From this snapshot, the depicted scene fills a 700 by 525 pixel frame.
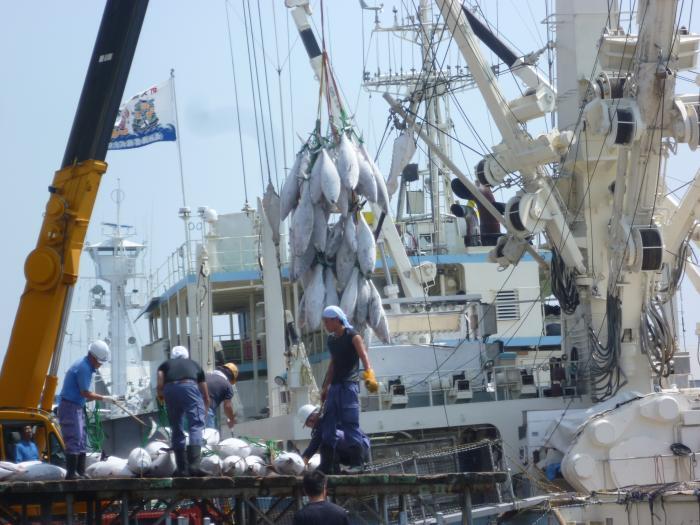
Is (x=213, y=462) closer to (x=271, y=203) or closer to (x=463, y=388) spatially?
(x=271, y=203)

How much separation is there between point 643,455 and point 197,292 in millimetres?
12999

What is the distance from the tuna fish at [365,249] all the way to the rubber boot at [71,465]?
24.5ft

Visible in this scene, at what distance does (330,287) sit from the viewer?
2106 cm

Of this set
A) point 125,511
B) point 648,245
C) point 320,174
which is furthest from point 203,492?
point 648,245

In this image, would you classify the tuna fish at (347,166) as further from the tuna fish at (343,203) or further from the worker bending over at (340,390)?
the worker bending over at (340,390)

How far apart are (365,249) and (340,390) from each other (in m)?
6.23

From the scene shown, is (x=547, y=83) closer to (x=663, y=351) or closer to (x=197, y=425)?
(x=663, y=351)


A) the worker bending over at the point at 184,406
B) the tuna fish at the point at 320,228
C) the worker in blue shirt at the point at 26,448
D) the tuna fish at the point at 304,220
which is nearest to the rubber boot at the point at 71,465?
the worker bending over at the point at 184,406

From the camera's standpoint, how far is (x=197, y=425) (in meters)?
→ 14.1

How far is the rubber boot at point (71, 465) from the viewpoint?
45.8 ft

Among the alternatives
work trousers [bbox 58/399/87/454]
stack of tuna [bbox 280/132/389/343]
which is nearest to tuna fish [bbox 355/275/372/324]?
stack of tuna [bbox 280/132/389/343]

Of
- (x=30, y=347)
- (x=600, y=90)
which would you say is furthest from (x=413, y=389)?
(x=30, y=347)

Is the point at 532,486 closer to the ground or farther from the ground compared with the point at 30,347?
closer to the ground

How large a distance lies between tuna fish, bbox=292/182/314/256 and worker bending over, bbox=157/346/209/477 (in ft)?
21.9
